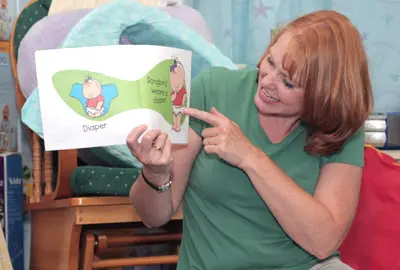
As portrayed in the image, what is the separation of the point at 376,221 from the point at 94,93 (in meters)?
0.67

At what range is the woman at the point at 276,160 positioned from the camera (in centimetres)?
116

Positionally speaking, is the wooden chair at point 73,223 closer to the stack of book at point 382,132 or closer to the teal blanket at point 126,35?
the teal blanket at point 126,35

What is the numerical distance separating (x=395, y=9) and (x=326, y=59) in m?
1.50

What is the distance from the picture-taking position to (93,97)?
40.4 inches

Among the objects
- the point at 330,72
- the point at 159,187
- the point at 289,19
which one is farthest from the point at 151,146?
Answer: the point at 289,19

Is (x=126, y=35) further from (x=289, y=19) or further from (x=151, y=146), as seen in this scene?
(x=151, y=146)

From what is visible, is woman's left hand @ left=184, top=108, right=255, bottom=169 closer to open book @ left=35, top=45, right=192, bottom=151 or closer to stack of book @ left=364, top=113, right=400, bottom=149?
open book @ left=35, top=45, right=192, bottom=151

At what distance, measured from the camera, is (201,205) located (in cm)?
126

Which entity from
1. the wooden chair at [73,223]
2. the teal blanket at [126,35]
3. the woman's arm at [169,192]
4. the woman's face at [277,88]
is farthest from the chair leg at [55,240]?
the woman's face at [277,88]

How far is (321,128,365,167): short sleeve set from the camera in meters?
1.26

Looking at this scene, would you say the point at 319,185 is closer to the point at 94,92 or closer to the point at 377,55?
the point at 94,92

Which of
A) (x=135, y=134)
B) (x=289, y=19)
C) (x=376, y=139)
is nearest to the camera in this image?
Result: (x=135, y=134)

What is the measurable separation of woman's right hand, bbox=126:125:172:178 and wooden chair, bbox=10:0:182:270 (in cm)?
66

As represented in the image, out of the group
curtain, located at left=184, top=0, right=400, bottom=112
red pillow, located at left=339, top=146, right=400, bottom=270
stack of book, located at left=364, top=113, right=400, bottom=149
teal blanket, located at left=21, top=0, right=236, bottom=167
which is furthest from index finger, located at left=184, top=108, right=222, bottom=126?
curtain, located at left=184, top=0, right=400, bottom=112
